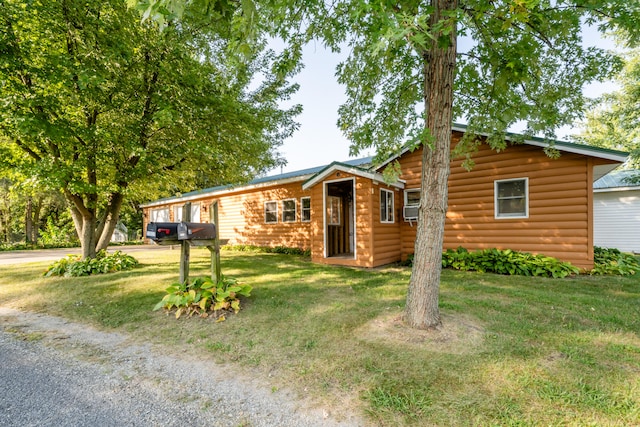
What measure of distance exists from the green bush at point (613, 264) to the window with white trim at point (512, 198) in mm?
1960

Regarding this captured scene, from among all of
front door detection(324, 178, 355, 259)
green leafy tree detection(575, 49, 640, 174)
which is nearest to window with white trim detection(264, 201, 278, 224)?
front door detection(324, 178, 355, 259)

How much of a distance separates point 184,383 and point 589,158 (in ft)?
29.7

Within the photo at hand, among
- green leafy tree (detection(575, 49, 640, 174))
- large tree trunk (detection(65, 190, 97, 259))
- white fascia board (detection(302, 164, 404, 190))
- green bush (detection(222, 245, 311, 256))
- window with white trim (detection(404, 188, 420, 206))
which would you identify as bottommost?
green bush (detection(222, 245, 311, 256))

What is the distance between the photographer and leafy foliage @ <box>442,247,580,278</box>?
263 inches

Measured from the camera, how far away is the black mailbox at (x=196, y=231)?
4.27 m

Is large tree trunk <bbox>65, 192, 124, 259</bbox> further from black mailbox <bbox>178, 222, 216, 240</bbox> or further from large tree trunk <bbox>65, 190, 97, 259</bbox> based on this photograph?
black mailbox <bbox>178, 222, 216, 240</bbox>

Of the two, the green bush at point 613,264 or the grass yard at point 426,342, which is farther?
the green bush at point 613,264

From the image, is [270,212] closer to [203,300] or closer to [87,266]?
[87,266]

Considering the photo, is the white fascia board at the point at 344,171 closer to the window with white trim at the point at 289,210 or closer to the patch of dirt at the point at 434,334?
the window with white trim at the point at 289,210

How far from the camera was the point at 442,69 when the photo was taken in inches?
131

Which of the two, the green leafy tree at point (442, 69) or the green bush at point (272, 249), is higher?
the green leafy tree at point (442, 69)

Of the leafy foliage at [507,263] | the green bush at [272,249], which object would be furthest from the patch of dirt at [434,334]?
the green bush at [272,249]

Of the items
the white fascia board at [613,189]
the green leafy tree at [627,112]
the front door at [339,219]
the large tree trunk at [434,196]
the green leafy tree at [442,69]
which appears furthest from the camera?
the green leafy tree at [627,112]

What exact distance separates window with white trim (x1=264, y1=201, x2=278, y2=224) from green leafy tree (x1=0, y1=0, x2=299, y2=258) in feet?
14.4
